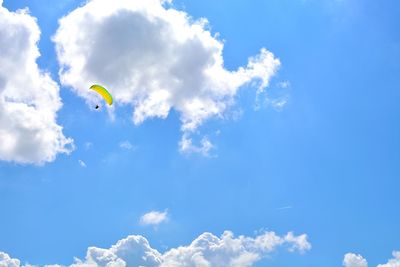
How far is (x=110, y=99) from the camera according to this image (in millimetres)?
153375

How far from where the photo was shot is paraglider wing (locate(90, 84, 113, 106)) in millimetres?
149375

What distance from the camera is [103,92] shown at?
497ft

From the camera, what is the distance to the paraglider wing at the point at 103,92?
149 m

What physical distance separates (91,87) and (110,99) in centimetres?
681

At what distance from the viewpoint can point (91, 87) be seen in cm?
14762
